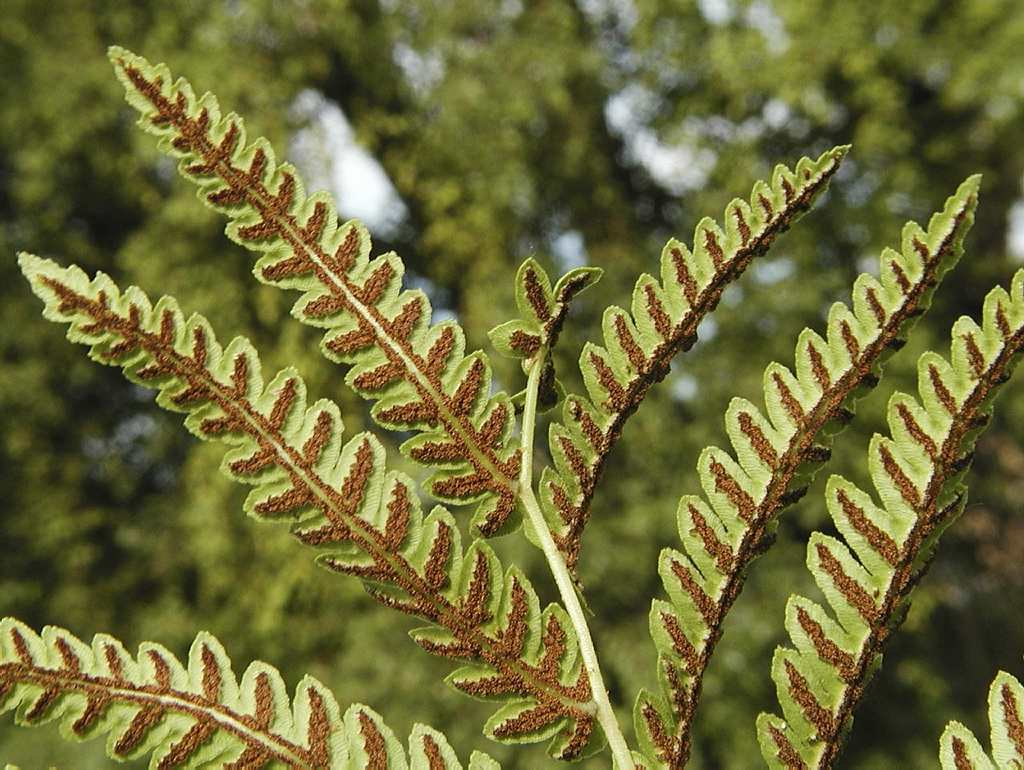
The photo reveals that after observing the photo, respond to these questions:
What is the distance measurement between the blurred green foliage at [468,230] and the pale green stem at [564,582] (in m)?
3.32

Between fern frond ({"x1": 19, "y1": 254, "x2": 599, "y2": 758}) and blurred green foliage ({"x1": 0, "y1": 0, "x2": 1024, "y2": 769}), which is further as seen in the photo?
blurred green foliage ({"x1": 0, "y1": 0, "x2": 1024, "y2": 769})

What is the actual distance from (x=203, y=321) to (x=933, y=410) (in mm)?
504

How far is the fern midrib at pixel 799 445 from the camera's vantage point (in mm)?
614

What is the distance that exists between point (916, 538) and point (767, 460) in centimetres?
11

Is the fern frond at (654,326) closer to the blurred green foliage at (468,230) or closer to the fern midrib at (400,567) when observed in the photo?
the fern midrib at (400,567)

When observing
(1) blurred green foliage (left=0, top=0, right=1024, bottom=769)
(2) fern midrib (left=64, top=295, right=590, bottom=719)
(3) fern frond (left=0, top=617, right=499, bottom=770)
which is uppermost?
(1) blurred green foliage (left=0, top=0, right=1024, bottom=769)

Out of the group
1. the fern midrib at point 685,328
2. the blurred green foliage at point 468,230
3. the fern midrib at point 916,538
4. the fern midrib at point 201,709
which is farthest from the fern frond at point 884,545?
the blurred green foliage at point 468,230

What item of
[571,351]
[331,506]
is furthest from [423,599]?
[571,351]

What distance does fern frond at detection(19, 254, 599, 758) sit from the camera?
1.94 ft

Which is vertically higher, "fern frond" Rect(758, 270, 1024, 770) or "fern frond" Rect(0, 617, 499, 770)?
"fern frond" Rect(758, 270, 1024, 770)

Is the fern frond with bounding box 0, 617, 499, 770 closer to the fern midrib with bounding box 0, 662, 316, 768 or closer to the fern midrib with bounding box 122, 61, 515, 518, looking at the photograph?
the fern midrib with bounding box 0, 662, 316, 768

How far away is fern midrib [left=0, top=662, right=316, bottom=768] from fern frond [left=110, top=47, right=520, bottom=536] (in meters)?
0.19

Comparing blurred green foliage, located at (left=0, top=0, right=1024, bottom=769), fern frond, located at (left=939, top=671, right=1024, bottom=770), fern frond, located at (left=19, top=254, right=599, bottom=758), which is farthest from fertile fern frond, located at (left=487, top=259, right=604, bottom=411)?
blurred green foliage, located at (left=0, top=0, right=1024, bottom=769)

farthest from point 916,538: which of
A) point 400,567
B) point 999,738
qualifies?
point 400,567
